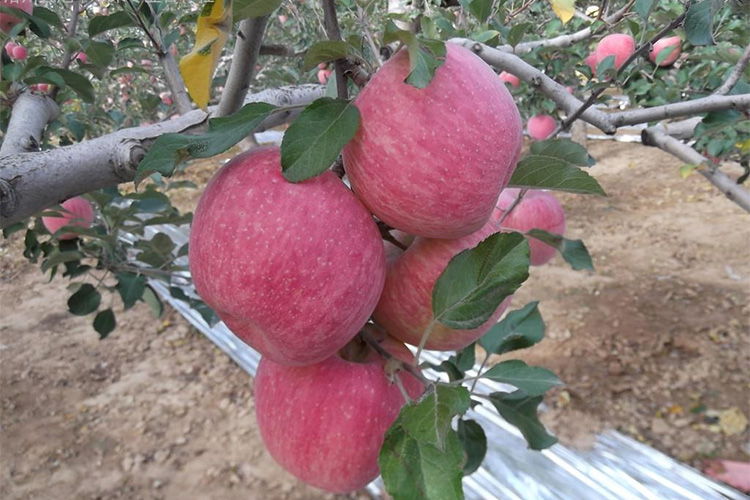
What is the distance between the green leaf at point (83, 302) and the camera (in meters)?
1.65

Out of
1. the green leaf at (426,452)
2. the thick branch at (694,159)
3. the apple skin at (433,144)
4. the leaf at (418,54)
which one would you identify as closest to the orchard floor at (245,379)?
the thick branch at (694,159)

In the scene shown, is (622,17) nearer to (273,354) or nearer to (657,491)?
(273,354)

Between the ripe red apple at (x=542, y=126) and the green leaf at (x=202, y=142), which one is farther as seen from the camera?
the ripe red apple at (x=542, y=126)

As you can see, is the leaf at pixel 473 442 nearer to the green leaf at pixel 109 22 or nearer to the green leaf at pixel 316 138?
the green leaf at pixel 316 138

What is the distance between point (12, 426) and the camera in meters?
2.39

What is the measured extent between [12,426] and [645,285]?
10.8 ft

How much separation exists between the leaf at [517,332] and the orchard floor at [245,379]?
1.21 m

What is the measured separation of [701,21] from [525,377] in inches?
21.4

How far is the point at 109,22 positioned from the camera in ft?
3.53

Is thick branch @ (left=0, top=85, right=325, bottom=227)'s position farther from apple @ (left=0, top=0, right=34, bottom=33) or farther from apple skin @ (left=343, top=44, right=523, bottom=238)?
apple @ (left=0, top=0, right=34, bottom=33)

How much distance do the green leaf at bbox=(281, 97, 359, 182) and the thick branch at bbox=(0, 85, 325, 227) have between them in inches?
7.1

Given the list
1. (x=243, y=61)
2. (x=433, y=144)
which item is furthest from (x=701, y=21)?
(x=243, y=61)

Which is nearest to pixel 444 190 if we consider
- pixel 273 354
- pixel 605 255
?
pixel 273 354

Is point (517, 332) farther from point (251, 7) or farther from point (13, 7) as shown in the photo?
point (13, 7)
